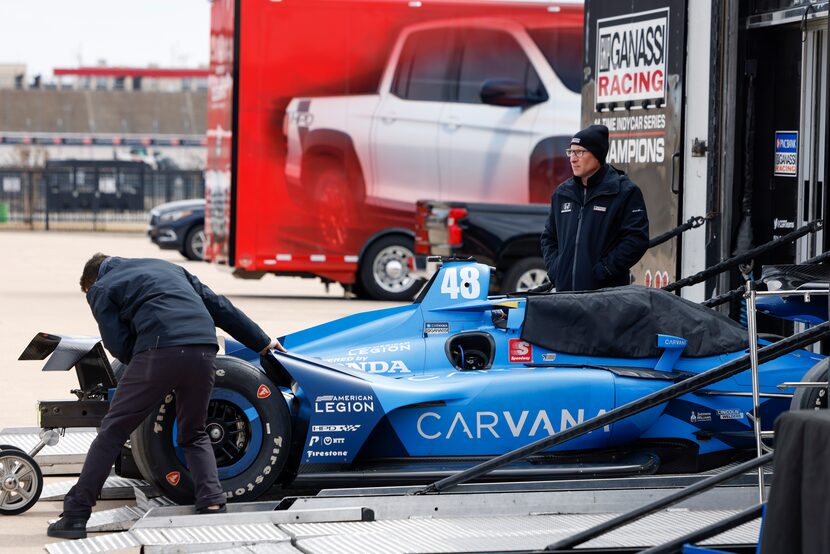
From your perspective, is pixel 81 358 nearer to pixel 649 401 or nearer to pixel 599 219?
pixel 649 401

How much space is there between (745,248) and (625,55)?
193 cm

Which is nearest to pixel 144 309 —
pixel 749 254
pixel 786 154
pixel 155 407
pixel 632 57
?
pixel 155 407

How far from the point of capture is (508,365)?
306 inches

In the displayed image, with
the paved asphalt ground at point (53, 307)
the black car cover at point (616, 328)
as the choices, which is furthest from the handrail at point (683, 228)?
the paved asphalt ground at point (53, 307)

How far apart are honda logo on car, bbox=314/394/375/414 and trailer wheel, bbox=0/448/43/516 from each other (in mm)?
1460

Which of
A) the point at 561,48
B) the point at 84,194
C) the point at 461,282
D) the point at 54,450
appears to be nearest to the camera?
the point at 461,282

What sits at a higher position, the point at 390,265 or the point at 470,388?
the point at 390,265

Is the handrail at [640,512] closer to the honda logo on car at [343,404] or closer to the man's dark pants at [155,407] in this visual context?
the honda logo on car at [343,404]

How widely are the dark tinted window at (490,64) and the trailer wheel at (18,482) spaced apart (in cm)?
1214

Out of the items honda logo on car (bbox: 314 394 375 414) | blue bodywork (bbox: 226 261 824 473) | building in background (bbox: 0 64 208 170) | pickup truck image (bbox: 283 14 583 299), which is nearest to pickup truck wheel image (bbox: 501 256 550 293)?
pickup truck image (bbox: 283 14 583 299)

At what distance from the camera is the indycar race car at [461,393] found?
7223 mm

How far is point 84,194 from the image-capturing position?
137 ft

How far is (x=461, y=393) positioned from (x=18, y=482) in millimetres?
2257

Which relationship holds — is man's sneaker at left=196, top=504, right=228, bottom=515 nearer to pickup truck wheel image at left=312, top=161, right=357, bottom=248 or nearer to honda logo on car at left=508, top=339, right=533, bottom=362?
honda logo on car at left=508, top=339, right=533, bottom=362
